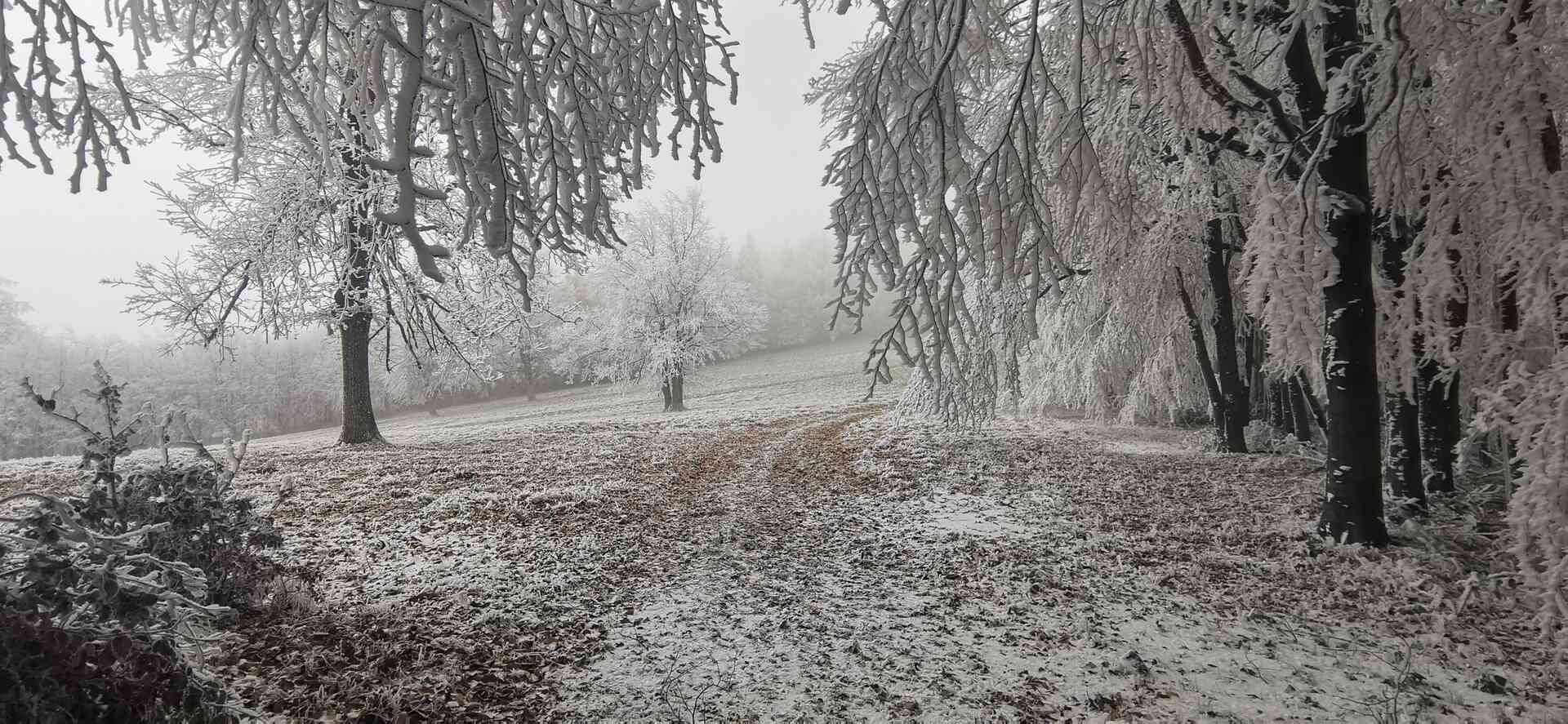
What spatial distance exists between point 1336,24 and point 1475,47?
220 centimetres

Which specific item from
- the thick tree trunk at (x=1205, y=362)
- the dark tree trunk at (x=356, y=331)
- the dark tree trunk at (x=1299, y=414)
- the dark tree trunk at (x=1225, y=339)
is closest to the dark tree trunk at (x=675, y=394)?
the dark tree trunk at (x=356, y=331)

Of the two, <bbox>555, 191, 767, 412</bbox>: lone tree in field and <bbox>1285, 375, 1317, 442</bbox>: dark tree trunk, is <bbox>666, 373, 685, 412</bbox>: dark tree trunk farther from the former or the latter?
<bbox>1285, 375, 1317, 442</bbox>: dark tree trunk

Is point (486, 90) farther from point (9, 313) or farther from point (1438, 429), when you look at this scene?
point (9, 313)

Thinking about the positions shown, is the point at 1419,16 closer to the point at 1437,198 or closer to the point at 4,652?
the point at 1437,198

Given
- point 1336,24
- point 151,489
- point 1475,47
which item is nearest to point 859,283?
point 1475,47

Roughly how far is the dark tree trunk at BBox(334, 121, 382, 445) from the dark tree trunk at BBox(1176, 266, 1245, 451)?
1091 cm

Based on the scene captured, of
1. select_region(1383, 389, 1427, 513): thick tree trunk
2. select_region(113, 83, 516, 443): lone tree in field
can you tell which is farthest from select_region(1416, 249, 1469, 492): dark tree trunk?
select_region(113, 83, 516, 443): lone tree in field

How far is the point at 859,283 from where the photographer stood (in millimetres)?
2617

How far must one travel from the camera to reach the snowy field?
3.07 meters

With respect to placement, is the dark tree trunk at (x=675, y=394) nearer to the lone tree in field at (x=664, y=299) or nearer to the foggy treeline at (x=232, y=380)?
the lone tree in field at (x=664, y=299)

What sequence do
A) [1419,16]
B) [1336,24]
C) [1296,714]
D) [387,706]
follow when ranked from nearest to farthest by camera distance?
[387,706] < [1296,714] < [1419,16] < [1336,24]

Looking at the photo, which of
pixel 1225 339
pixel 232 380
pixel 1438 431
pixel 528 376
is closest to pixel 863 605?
pixel 1438 431

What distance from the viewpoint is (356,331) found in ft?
31.7

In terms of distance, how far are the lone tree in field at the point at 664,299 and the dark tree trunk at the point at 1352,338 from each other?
16.2m
